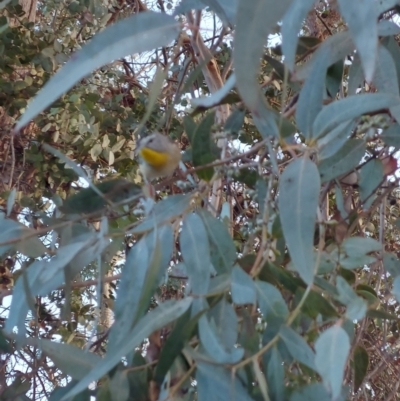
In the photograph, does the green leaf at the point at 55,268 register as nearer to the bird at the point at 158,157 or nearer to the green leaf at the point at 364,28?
the bird at the point at 158,157

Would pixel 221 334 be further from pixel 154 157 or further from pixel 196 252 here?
pixel 154 157

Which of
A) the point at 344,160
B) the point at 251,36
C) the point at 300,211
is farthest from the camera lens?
the point at 344,160

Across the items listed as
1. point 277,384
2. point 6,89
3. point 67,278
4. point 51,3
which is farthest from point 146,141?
point 51,3

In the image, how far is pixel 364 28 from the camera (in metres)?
0.37

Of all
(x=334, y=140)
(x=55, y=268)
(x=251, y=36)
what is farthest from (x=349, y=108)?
(x=55, y=268)

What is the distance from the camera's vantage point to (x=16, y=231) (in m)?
0.55

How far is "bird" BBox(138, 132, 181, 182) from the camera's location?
54 cm

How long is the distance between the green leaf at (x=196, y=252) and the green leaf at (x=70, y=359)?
115 millimetres

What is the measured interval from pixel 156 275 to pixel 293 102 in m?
0.28

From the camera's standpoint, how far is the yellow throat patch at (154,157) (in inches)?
21.2

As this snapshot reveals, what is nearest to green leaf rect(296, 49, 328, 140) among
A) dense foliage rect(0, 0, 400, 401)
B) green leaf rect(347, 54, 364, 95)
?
dense foliage rect(0, 0, 400, 401)

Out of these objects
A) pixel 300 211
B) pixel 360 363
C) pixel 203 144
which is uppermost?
pixel 203 144

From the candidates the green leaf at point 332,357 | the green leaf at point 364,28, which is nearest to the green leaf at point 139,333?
the green leaf at point 332,357

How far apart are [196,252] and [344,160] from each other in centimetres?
16
